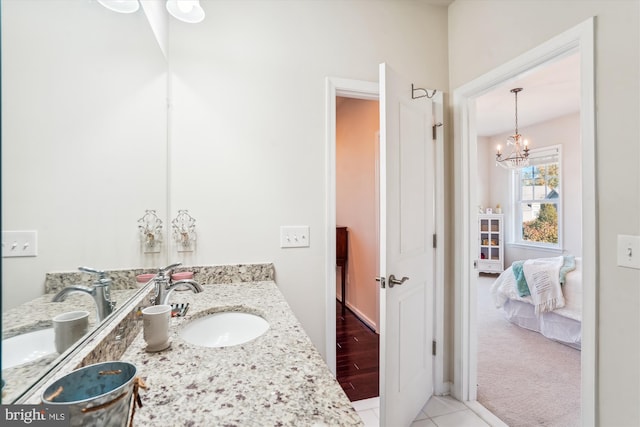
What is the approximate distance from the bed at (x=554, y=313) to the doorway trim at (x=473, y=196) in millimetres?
1436

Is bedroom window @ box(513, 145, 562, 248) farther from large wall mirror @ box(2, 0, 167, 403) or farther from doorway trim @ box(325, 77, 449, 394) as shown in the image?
large wall mirror @ box(2, 0, 167, 403)

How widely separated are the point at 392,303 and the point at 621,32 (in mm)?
1459

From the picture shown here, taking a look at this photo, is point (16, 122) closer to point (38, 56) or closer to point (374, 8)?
point (38, 56)

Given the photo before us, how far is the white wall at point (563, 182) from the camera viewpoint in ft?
15.3

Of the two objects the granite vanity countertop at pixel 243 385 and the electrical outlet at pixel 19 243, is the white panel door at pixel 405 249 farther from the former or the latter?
the electrical outlet at pixel 19 243

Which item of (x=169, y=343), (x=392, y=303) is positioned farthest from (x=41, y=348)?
(x=392, y=303)

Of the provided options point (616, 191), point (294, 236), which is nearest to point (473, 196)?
point (616, 191)

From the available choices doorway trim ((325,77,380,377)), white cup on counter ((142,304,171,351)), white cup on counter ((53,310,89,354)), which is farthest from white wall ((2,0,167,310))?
doorway trim ((325,77,380,377))

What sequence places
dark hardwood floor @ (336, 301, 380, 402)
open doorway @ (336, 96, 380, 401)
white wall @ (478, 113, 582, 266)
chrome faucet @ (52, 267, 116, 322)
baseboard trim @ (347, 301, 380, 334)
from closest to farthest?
chrome faucet @ (52, 267, 116, 322) < dark hardwood floor @ (336, 301, 380, 402) < open doorway @ (336, 96, 380, 401) < baseboard trim @ (347, 301, 380, 334) < white wall @ (478, 113, 582, 266)

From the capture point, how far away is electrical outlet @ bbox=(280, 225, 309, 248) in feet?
5.88

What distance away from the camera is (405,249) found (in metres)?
1.71

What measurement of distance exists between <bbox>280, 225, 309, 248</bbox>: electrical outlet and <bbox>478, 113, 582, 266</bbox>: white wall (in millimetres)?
4271

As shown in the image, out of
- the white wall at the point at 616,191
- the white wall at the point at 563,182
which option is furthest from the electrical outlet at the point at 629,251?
the white wall at the point at 563,182

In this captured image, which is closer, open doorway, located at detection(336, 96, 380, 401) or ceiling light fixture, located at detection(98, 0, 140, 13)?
ceiling light fixture, located at detection(98, 0, 140, 13)
